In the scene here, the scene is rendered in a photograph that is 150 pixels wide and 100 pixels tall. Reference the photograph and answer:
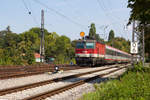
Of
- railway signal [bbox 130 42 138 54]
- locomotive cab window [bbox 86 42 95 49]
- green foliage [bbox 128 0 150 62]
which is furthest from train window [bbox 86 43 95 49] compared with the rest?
green foliage [bbox 128 0 150 62]

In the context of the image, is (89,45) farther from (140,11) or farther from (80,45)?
(140,11)

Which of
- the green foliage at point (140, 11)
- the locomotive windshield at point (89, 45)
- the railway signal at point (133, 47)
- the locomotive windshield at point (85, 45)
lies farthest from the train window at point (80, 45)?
the green foliage at point (140, 11)

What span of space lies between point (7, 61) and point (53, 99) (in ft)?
68.2

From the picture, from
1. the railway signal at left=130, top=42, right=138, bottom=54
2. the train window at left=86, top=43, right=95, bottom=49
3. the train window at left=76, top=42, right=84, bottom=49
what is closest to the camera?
the railway signal at left=130, top=42, right=138, bottom=54

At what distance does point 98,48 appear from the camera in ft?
98.6

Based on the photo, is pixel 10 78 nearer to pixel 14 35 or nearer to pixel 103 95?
pixel 103 95

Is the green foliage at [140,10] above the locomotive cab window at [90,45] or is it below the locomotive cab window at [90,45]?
above

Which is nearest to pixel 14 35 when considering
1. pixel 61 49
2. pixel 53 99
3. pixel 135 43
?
pixel 61 49

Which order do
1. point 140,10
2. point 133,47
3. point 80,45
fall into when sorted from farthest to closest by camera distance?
point 80,45, point 133,47, point 140,10

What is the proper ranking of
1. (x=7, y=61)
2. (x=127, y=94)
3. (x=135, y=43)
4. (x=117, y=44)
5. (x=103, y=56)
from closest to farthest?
1. (x=127, y=94)
2. (x=135, y=43)
3. (x=7, y=61)
4. (x=103, y=56)
5. (x=117, y=44)

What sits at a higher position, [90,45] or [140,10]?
[140,10]

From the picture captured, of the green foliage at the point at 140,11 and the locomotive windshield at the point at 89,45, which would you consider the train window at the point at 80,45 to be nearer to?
the locomotive windshield at the point at 89,45

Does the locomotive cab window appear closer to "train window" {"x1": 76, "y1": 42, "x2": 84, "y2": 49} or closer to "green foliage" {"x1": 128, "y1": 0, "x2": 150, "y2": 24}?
"train window" {"x1": 76, "y1": 42, "x2": 84, "y2": 49}

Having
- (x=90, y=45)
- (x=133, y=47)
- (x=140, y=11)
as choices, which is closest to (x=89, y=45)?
(x=90, y=45)
